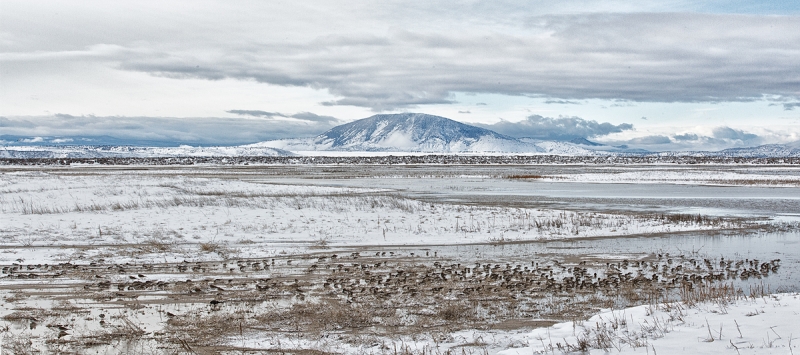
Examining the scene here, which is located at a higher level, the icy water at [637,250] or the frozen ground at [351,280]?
the frozen ground at [351,280]

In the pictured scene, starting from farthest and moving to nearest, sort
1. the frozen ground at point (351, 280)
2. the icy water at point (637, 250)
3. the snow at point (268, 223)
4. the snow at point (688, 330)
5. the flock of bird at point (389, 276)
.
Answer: the snow at point (268, 223) → the icy water at point (637, 250) → the flock of bird at point (389, 276) → the frozen ground at point (351, 280) → the snow at point (688, 330)

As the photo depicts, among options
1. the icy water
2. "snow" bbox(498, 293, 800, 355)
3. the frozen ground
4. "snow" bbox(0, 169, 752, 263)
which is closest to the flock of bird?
the frozen ground

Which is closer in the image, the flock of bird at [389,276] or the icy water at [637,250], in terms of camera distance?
the flock of bird at [389,276]

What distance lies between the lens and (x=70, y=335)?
397 inches

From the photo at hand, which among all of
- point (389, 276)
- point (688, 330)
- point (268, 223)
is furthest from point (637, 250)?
point (268, 223)

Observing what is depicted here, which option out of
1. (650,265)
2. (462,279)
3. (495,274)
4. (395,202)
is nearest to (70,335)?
(462,279)

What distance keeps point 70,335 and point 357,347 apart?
463cm

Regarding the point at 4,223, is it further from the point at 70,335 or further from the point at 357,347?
the point at 357,347

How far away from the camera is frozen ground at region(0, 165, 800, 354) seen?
9734 mm

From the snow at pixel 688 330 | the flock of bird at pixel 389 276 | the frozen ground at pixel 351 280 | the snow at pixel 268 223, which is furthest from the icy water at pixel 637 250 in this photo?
the snow at pixel 688 330

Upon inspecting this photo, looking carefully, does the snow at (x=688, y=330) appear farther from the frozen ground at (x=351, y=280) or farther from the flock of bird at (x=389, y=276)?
the flock of bird at (x=389, y=276)

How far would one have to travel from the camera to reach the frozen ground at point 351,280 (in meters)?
9.73

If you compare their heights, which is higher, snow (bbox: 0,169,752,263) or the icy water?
snow (bbox: 0,169,752,263)

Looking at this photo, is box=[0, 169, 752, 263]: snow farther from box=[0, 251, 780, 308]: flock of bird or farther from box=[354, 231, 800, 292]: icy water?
box=[0, 251, 780, 308]: flock of bird
